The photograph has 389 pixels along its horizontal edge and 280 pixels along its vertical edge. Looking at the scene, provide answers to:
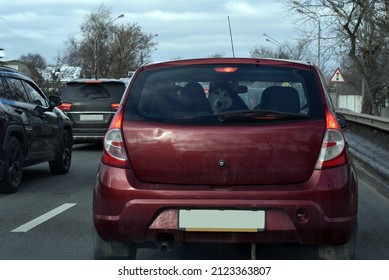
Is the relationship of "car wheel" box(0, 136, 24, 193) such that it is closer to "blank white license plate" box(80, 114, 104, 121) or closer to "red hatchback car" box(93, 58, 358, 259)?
"red hatchback car" box(93, 58, 358, 259)

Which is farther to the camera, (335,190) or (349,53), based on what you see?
(349,53)

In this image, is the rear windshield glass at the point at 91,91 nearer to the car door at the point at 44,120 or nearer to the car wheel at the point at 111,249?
the car door at the point at 44,120

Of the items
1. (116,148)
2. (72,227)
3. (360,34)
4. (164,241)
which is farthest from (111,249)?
(360,34)

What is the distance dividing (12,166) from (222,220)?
17.0 feet

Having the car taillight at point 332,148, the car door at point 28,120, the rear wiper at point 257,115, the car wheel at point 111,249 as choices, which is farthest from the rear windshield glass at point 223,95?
the car door at point 28,120

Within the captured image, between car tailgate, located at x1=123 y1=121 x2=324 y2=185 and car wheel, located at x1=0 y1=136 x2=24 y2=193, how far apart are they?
15.0 feet

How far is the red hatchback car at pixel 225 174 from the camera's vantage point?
3.71 metres

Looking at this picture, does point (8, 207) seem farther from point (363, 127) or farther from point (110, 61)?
point (110, 61)

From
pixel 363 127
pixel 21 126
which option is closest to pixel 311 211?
pixel 21 126

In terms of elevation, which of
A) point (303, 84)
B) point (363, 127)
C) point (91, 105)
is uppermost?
point (303, 84)

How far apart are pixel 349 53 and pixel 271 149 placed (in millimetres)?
22730

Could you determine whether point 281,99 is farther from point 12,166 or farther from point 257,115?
point 12,166

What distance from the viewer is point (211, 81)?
4.13 meters

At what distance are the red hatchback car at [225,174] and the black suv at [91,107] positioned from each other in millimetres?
9765
